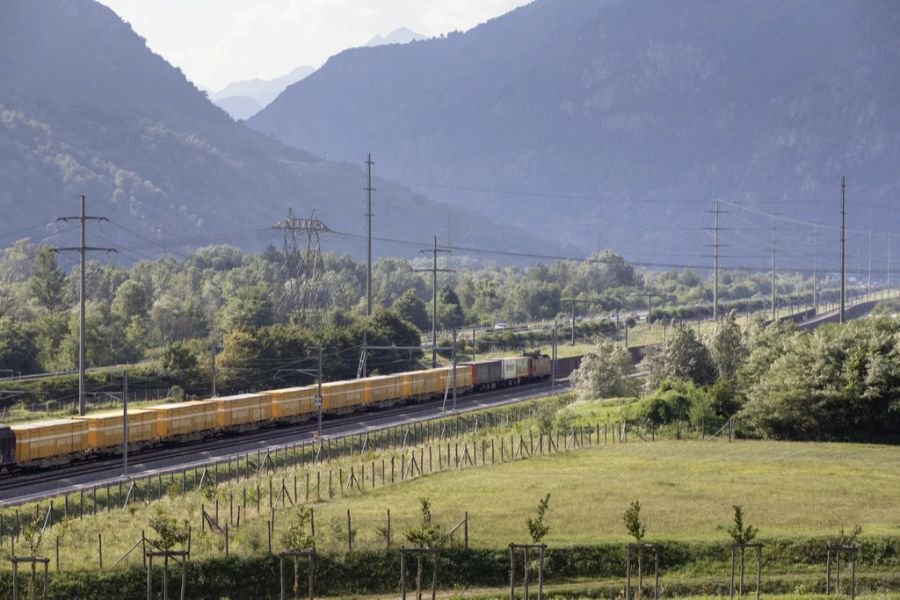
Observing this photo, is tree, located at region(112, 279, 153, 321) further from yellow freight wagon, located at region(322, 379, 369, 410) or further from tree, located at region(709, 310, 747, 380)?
tree, located at region(709, 310, 747, 380)

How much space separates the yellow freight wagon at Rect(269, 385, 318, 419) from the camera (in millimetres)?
89375

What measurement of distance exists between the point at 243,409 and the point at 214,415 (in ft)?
11.2

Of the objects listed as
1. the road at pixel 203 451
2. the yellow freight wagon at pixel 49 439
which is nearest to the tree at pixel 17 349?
the road at pixel 203 451

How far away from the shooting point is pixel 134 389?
102 m

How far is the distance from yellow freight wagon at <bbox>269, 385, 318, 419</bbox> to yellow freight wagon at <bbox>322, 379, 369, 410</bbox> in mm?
2070

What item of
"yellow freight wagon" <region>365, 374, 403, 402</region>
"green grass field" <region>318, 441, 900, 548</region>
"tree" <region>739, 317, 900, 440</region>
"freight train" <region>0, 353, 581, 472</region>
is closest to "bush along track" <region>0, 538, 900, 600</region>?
"green grass field" <region>318, 441, 900, 548</region>

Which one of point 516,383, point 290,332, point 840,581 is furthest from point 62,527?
point 516,383

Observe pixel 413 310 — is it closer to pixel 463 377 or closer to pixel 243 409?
pixel 463 377

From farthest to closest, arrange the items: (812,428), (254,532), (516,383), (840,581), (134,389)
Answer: (516,383) < (134,389) < (812,428) < (254,532) < (840,581)

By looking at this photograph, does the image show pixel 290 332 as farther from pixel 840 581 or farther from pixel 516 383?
pixel 840 581

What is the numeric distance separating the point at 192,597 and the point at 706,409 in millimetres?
49949

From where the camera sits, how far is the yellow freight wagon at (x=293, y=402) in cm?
8938

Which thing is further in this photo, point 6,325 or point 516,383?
point 516,383

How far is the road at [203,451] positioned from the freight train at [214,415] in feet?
2.43
